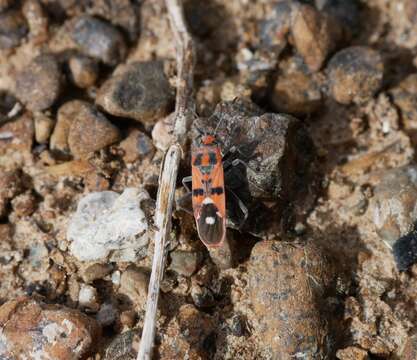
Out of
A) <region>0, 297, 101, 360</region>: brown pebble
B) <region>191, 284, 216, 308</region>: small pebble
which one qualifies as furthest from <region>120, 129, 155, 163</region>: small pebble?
A: <region>0, 297, 101, 360</region>: brown pebble

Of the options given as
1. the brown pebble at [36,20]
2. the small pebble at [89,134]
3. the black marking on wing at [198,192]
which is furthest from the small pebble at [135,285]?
the brown pebble at [36,20]

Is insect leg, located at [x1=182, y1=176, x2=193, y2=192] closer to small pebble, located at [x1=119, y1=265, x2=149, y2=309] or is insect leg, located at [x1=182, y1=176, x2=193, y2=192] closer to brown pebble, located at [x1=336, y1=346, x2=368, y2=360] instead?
small pebble, located at [x1=119, y1=265, x2=149, y2=309]

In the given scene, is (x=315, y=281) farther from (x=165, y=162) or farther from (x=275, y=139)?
(x=165, y=162)

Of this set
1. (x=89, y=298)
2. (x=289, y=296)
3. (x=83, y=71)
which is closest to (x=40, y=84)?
(x=83, y=71)

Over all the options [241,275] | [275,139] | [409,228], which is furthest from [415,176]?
[241,275]

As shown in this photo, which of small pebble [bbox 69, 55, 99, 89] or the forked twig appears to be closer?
the forked twig

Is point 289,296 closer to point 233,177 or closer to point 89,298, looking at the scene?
point 233,177

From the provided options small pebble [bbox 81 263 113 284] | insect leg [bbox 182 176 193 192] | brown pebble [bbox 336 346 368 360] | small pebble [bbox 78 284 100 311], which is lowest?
brown pebble [bbox 336 346 368 360]
